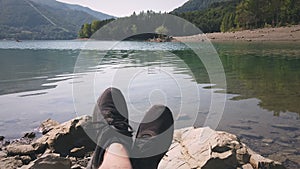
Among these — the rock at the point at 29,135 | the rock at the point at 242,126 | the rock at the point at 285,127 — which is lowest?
the rock at the point at 29,135

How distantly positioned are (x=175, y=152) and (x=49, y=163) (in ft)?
5.41

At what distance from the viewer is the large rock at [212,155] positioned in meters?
3.71

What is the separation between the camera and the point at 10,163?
442 cm

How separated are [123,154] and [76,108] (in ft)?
17.7

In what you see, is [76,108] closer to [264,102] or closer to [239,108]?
[239,108]

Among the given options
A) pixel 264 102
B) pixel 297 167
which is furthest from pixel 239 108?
pixel 297 167

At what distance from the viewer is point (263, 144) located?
16.8 feet

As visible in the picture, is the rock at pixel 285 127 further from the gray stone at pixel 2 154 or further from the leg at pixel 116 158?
the gray stone at pixel 2 154

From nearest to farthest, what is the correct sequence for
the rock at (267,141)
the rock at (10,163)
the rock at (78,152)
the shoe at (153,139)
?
the shoe at (153,139) < the rock at (10,163) < the rock at (78,152) < the rock at (267,141)

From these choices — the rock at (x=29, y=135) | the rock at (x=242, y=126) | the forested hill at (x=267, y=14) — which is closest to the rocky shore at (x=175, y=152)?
the rock at (x=29, y=135)

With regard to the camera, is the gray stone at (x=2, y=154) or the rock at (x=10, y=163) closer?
the rock at (x=10, y=163)

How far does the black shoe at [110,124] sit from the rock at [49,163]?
742 mm

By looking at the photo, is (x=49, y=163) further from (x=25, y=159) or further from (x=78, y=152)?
(x=78, y=152)

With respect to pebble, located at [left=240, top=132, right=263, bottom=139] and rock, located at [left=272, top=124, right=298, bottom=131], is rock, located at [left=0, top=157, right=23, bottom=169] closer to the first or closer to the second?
pebble, located at [left=240, top=132, right=263, bottom=139]
